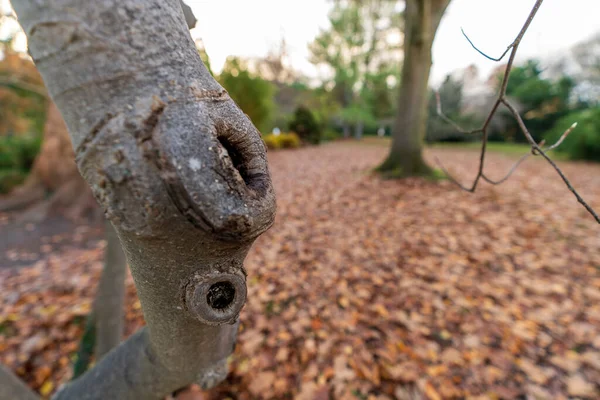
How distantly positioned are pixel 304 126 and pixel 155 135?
14.8 m

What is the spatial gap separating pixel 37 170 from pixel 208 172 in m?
7.84

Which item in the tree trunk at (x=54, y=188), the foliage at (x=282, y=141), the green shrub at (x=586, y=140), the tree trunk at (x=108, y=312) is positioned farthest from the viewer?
the foliage at (x=282, y=141)

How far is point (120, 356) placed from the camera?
40.1 inches

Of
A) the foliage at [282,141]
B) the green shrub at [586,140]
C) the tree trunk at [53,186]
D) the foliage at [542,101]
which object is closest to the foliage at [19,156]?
the tree trunk at [53,186]

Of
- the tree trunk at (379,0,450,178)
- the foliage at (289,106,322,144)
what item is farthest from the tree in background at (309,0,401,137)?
the tree trunk at (379,0,450,178)

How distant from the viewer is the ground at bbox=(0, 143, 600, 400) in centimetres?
180

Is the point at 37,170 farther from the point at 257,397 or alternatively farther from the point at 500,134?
the point at 500,134

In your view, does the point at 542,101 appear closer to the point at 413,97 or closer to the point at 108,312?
→ the point at 413,97

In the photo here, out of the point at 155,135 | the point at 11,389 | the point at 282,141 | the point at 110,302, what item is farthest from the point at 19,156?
the point at 155,135

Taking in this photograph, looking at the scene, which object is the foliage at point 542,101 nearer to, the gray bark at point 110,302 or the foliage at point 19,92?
the gray bark at point 110,302

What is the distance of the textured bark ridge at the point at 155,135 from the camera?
422 mm

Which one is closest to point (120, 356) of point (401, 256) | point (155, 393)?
point (155, 393)

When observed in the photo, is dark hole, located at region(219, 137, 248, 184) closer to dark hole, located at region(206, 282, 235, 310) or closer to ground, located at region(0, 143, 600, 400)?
dark hole, located at region(206, 282, 235, 310)

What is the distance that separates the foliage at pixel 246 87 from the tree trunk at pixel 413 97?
7.05 meters
